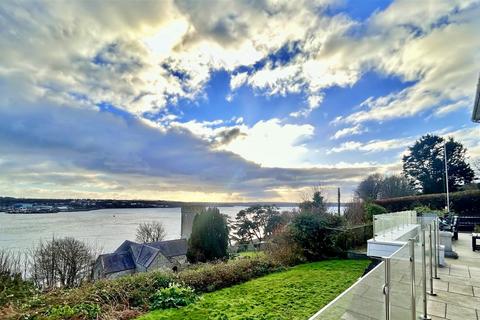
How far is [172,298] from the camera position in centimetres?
607

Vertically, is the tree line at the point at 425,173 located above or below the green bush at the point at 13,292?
above

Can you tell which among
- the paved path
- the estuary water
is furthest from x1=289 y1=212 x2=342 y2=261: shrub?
the estuary water

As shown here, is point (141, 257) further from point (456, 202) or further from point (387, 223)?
point (456, 202)

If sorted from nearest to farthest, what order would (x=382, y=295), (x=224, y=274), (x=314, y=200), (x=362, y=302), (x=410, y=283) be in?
(x=362, y=302) < (x=382, y=295) < (x=410, y=283) < (x=224, y=274) < (x=314, y=200)

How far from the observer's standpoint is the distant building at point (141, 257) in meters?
25.1

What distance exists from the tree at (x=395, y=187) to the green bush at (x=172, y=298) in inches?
1244

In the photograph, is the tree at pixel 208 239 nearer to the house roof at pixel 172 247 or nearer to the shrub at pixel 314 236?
the shrub at pixel 314 236

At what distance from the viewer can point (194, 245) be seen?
16578 mm

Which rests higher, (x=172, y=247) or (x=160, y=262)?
(x=172, y=247)

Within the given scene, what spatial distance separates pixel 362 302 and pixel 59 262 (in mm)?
23830

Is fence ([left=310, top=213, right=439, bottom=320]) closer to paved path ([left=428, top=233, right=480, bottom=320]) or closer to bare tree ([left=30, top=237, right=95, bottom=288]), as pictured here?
paved path ([left=428, top=233, right=480, bottom=320])

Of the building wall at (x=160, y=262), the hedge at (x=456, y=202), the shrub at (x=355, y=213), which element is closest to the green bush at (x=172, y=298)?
the shrub at (x=355, y=213)

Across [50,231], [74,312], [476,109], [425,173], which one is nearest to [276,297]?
[74,312]

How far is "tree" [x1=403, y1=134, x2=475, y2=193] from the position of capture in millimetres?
29203
